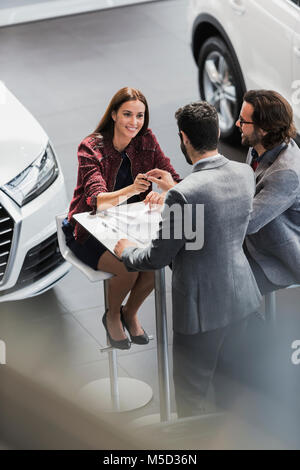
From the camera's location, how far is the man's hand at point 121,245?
2.91m

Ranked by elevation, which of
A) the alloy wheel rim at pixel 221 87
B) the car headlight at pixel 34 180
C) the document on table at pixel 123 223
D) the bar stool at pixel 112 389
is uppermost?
the alloy wheel rim at pixel 221 87

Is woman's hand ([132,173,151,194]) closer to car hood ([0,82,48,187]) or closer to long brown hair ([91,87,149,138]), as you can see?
long brown hair ([91,87,149,138])

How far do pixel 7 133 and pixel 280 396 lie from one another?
75.6 inches

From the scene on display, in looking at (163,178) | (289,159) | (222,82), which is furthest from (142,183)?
(222,82)

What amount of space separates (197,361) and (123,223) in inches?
25.5

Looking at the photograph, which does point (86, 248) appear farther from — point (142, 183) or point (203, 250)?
point (203, 250)

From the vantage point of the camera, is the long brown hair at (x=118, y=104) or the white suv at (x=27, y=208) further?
the white suv at (x=27, y=208)

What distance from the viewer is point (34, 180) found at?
3.96m

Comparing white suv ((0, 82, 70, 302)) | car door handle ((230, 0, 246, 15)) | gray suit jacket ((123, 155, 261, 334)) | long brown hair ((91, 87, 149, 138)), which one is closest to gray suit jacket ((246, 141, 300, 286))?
gray suit jacket ((123, 155, 261, 334))

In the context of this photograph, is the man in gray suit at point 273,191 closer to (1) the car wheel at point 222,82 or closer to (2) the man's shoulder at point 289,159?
(2) the man's shoulder at point 289,159

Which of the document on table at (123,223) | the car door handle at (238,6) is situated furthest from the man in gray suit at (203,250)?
the car door handle at (238,6)

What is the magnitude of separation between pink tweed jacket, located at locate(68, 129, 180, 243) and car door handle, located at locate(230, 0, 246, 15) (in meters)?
2.62

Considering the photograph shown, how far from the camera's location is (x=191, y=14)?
21.9 ft
